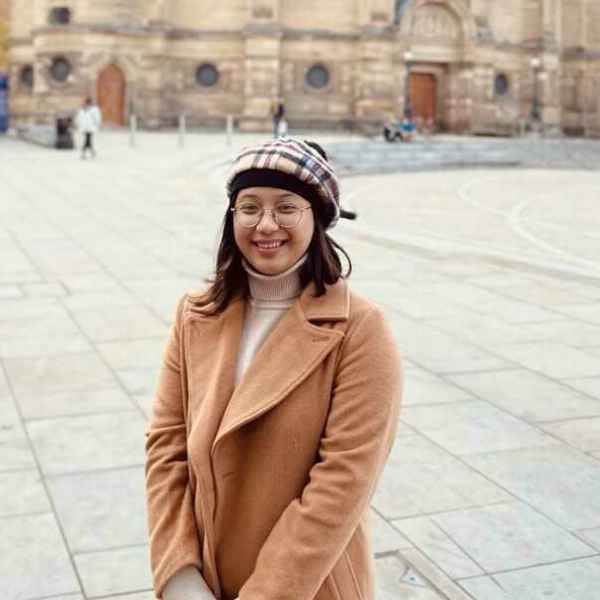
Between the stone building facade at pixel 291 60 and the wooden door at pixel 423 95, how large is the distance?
0.21ft

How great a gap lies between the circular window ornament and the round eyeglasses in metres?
45.8

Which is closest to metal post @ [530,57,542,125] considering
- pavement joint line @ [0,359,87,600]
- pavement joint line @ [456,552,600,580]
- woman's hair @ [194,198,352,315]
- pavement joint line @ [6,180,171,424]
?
pavement joint line @ [6,180,171,424]

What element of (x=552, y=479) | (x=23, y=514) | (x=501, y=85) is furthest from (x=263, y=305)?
(x=501, y=85)

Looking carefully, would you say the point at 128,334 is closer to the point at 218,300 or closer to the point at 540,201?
the point at 218,300

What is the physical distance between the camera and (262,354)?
261 centimetres

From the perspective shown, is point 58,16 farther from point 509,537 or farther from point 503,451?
point 509,537

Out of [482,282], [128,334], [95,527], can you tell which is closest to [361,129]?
[482,282]

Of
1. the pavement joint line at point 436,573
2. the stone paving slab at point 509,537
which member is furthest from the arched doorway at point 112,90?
the pavement joint line at point 436,573

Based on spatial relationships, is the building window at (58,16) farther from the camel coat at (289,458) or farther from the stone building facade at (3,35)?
the camel coat at (289,458)

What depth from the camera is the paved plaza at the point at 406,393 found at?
4.47m

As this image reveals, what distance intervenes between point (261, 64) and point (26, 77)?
1113 centimetres

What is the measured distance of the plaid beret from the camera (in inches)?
102

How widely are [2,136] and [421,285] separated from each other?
114 ft

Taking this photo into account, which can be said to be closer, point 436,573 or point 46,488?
point 436,573
